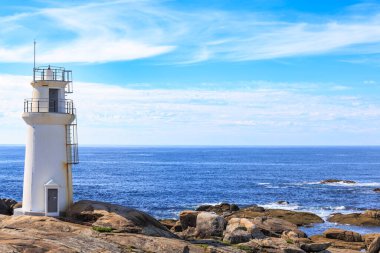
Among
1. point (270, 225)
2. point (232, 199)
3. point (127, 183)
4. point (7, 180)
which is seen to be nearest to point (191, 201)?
point (232, 199)

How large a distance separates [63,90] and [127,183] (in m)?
69.0

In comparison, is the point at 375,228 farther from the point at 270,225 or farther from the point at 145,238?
the point at 145,238

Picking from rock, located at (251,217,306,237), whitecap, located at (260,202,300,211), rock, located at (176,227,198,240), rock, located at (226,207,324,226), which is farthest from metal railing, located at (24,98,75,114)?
whitecap, located at (260,202,300,211)

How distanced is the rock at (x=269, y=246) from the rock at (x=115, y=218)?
439 centimetres

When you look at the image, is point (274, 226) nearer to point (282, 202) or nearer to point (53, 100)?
point (53, 100)

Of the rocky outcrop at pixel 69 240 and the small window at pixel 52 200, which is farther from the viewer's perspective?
the small window at pixel 52 200

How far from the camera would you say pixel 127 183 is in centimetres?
9725

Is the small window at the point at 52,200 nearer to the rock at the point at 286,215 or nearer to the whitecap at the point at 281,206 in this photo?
the rock at the point at 286,215

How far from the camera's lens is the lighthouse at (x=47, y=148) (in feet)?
94.1

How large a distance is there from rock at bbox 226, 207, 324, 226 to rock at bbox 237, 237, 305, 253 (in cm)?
2345

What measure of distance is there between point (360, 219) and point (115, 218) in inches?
1357

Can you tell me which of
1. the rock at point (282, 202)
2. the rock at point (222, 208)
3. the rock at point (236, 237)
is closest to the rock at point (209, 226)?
the rock at point (236, 237)

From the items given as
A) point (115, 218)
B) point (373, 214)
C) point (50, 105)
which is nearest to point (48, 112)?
point (50, 105)

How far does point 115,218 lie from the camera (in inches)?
1098
